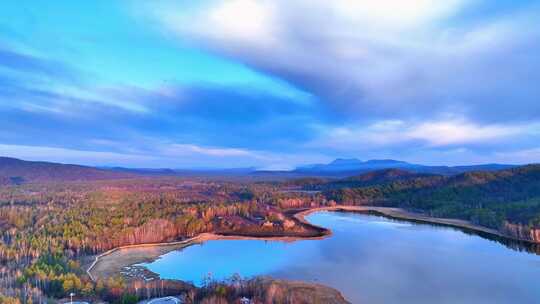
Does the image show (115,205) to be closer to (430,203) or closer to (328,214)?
(328,214)

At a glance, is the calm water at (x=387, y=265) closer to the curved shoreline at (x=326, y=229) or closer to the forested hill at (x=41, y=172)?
the curved shoreline at (x=326, y=229)

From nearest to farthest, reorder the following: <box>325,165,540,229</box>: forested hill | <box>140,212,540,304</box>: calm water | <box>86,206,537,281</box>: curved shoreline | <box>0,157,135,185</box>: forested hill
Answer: <box>140,212,540,304</box>: calm water → <box>86,206,537,281</box>: curved shoreline → <box>325,165,540,229</box>: forested hill → <box>0,157,135,185</box>: forested hill

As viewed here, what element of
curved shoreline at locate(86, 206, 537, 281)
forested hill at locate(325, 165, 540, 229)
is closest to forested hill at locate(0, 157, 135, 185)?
forested hill at locate(325, 165, 540, 229)

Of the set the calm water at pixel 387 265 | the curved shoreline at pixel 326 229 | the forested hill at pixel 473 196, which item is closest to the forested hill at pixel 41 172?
the forested hill at pixel 473 196

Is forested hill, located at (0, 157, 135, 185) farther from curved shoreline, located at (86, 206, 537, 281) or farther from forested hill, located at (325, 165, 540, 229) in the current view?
curved shoreline, located at (86, 206, 537, 281)

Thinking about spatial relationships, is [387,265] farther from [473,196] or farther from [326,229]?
[473,196]
